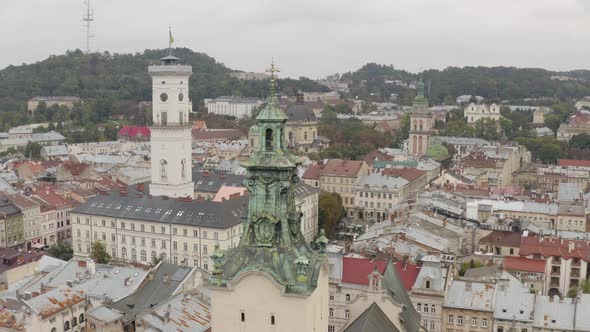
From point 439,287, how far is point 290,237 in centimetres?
2569

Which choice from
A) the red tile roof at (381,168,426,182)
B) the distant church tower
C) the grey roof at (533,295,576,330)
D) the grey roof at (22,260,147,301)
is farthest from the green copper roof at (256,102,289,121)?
the distant church tower

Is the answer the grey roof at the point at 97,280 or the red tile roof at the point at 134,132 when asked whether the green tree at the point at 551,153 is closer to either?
the red tile roof at the point at 134,132

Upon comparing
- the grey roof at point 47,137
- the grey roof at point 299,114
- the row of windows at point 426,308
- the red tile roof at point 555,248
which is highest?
the grey roof at point 299,114

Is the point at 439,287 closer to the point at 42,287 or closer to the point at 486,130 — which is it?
the point at 42,287

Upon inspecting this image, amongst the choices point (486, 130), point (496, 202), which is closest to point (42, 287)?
point (496, 202)

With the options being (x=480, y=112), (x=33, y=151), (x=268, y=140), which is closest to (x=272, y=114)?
(x=268, y=140)

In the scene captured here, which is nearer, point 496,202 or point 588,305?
point 588,305

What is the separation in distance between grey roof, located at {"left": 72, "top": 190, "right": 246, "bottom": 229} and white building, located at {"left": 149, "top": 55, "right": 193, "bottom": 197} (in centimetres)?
631

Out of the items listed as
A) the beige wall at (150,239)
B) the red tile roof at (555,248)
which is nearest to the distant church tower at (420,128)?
the red tile roof at (555,248)

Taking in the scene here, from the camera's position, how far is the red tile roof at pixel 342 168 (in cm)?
9806

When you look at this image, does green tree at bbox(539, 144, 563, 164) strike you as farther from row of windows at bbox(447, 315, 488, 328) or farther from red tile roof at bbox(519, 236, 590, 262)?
row of windows at bbox(447, 315, 488, 328)

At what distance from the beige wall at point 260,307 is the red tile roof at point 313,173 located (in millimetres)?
78869

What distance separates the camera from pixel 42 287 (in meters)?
45.2

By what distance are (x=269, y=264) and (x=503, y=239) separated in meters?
45.9
